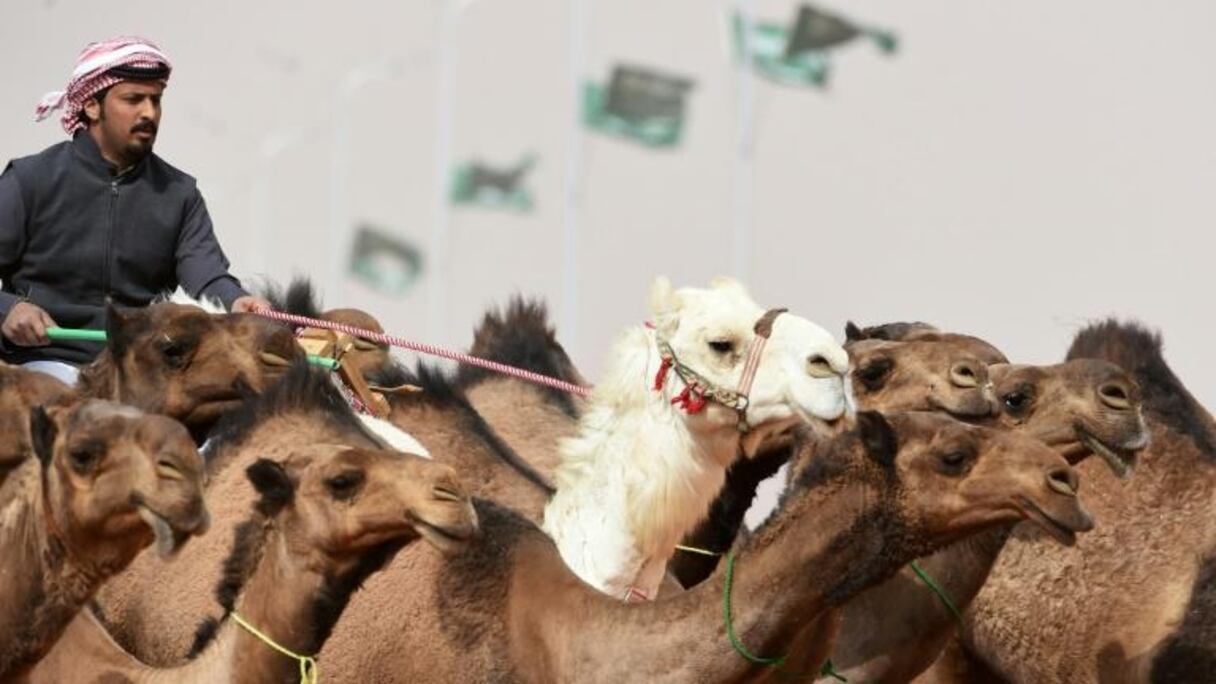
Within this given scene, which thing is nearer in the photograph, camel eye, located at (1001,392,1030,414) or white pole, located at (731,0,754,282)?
camel eye, located at (1001,392,1030,414)

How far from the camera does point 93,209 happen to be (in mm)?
8469

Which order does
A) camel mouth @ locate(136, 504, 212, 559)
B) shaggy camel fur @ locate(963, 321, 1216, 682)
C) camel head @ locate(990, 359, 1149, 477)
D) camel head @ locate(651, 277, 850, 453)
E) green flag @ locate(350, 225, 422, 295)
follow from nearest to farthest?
camel mouth @ locate(136, 504, 212, 559) → camel head @ locate(651, 277, 850, 453) → camel head @ locate(990, 359, 1149, 477) → shaggy camel fur @ locate(963, 321, 1216, 682) → green flag @ locate(350, 225, 422, 295)

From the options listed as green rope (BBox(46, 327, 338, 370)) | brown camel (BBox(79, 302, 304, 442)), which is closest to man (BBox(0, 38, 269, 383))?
green rope (BBox(46, 327, 338, 370))

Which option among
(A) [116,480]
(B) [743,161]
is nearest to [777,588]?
(A) [116,480]

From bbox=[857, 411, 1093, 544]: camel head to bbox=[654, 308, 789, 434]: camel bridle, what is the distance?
957mm

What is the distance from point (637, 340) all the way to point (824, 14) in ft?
30.9

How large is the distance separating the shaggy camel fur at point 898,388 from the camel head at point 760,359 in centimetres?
22

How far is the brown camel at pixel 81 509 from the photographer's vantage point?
5.91m

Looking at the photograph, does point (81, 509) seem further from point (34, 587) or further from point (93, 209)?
point (93, 209)

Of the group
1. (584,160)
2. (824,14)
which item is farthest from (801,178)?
(584,160)

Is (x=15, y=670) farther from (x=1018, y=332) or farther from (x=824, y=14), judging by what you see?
(x=824, y=14)

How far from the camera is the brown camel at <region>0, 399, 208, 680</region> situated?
19.4 feet

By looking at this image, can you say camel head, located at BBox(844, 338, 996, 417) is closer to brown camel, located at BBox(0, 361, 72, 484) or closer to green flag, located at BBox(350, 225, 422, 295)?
brown camel, located at BBox(0, 361, 72, 484)

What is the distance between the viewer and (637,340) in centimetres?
795
